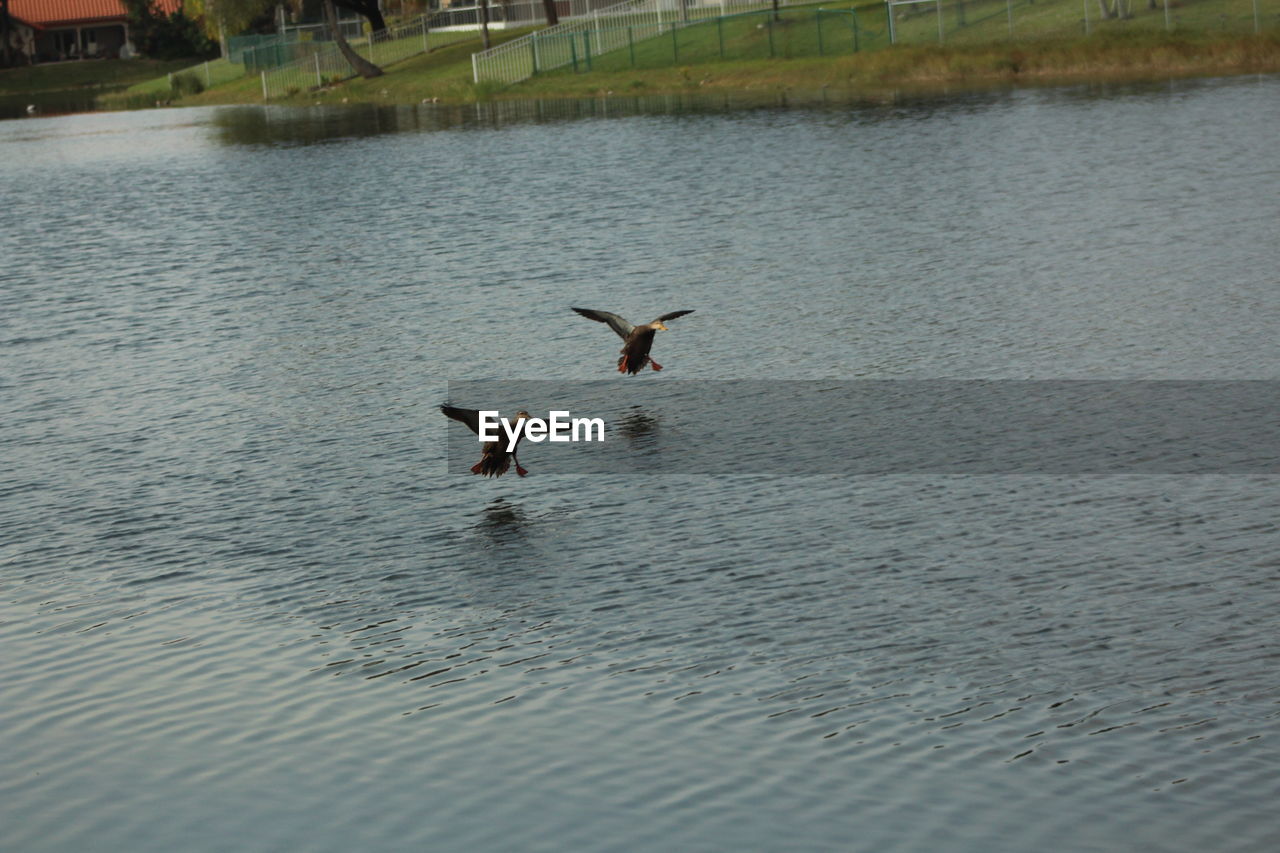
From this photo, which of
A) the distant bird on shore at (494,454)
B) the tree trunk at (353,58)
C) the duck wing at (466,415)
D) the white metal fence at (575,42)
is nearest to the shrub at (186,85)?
the tree trunk at (353,58)

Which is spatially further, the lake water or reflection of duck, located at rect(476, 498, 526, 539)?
reflection of duck, located at rect(476, 498, 526, 539)

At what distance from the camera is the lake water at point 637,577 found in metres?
Answer: 9.31

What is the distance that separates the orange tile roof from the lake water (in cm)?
10853

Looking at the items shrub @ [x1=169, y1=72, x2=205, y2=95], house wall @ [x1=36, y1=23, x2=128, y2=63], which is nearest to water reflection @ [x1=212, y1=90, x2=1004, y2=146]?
shrub @ [x1=169, y1=72, x2=205, y2=95]

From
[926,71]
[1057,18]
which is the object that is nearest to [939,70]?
[926,71]

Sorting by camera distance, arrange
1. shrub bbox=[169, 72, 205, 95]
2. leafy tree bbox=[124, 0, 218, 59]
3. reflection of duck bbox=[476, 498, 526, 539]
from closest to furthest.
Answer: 1. reflection of duck bbox=[476, 498, 526, 539]
2. shrub bbox=[169, 72, 205, 95]
3. leafy tree bbox=[124, 0, 218, 59]

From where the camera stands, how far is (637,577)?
12852 millimetres

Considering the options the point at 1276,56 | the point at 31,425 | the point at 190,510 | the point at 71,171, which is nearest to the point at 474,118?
the point at 71,171

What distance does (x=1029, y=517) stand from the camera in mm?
13656

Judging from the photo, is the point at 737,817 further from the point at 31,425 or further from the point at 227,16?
the point at 227,16

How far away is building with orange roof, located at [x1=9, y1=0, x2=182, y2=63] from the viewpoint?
129 m

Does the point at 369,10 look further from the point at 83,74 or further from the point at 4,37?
the point at 4,37

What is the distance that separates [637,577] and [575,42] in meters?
64.7

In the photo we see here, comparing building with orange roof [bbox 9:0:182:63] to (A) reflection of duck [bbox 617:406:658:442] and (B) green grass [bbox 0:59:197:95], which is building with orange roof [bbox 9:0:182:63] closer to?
(B) green grass [bbox 0:59:197:95]
